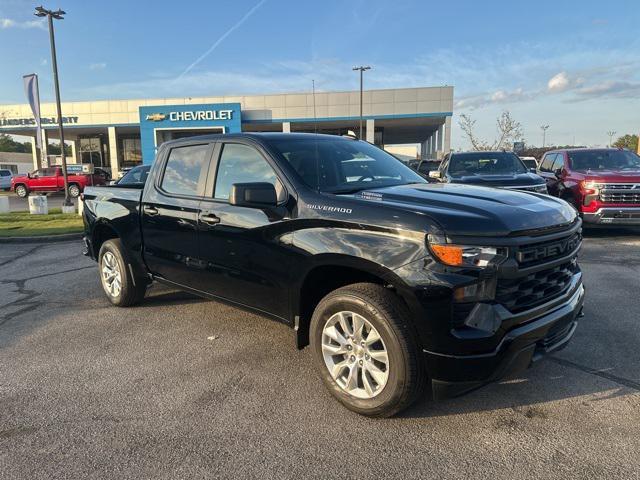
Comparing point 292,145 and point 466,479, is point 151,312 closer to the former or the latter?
Result: point 292,145

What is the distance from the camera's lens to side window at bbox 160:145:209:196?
4.40 m

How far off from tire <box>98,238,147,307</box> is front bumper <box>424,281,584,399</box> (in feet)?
12.3

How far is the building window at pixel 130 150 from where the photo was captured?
1893 inches

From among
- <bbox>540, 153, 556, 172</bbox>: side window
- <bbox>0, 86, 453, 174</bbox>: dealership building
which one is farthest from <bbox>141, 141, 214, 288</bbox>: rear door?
<bbox>0, 86, 453, 174</bbox>: dealership building

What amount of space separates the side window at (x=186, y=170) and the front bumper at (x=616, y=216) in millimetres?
7860

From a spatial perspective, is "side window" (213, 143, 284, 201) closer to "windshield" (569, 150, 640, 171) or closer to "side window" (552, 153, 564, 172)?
"windshield" (569, 150, 640, 171)

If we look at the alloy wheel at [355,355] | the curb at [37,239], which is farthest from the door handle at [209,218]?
the curb at [37,239]

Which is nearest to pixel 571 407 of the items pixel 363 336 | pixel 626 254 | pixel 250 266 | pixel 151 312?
pixel 363 336

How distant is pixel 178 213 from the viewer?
448cm

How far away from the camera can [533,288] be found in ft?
9.75

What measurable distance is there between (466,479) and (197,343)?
109 inches

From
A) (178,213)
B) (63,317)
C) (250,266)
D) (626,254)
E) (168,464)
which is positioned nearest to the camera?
(168,464)

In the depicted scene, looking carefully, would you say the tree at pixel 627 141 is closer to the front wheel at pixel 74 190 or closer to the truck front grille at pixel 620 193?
the truck front grille at pixel 620 193

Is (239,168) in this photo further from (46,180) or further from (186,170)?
(46,180)
